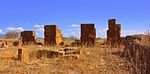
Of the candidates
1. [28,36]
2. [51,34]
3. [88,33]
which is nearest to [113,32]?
[88,33]

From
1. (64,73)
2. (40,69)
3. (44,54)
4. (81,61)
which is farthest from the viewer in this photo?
(44,54)

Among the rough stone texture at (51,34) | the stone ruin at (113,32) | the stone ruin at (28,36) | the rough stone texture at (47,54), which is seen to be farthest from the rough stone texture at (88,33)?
the rough stone texture at (47,54)

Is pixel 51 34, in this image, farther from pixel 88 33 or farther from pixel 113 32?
pixel 113 32

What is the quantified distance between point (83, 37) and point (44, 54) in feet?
38.1

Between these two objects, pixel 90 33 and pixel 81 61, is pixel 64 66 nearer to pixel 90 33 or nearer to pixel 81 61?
pixel 81 61

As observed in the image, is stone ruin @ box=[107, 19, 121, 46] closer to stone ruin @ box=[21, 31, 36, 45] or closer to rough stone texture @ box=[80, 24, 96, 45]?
rough stone texture @ box=[80, 24, 96, 45]

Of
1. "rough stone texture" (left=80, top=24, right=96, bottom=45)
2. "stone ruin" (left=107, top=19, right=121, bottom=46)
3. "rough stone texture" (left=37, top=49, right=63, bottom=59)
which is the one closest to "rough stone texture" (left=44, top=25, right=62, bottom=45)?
"rough stone texture" (left=80, top=24, right=96, bottom=45)

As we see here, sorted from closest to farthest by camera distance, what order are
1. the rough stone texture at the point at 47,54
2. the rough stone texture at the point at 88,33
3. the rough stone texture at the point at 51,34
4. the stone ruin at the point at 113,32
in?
1. the rough stone texture at the point at 47,54
2. the rough stone texture at the point at 88,33
3. the rough stone texture at the point at 51,34
4. the stone ruin at the point at 113,32

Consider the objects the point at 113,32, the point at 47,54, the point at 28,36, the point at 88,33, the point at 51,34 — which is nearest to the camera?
the point at 47,54

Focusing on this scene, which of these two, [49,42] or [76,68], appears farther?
[49,42]

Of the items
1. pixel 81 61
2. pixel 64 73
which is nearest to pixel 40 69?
pixel 64 73

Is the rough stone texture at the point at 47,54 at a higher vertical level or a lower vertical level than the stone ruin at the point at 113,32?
lower

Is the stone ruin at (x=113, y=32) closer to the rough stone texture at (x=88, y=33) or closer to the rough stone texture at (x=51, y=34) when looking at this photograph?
the rough stone texture at (x=88, y=33)

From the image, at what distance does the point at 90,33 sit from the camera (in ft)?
76.4
